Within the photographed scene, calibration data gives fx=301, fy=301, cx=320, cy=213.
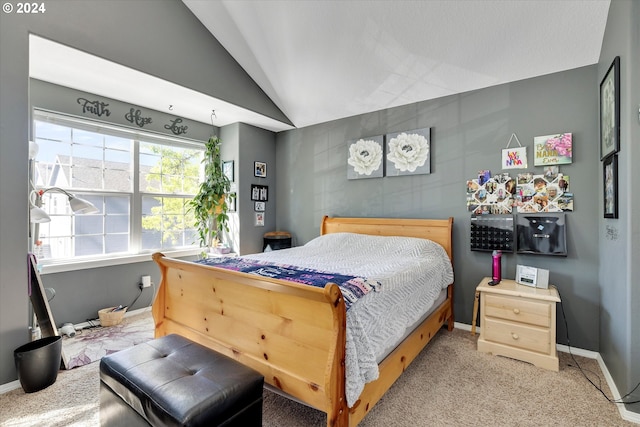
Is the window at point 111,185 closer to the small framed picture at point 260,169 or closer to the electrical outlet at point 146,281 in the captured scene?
the electrical outlet at point 146,281

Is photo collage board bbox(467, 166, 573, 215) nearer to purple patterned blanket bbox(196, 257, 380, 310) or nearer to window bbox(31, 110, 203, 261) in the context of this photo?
purple patterned blanket bbox(196, 257, 380, 310)

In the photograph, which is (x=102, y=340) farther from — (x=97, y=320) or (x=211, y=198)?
(x=211, y=198)

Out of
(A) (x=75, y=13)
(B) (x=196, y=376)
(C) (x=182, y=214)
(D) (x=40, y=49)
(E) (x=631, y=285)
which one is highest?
(A) (x=75, y=13)

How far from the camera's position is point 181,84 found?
2857 mm

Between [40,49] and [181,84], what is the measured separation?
0.98 metres

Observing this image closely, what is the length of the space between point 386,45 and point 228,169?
2.59m

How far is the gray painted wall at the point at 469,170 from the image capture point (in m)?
2.48

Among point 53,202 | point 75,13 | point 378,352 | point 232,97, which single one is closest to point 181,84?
point 232,97

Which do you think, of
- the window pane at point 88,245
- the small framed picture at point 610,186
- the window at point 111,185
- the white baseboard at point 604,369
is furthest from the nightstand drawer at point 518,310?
the window pane at point 88,245

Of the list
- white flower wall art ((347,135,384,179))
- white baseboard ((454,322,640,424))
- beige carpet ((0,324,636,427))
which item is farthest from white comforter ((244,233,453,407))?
white baseboard ((454,322,640,424))

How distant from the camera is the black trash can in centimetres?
191

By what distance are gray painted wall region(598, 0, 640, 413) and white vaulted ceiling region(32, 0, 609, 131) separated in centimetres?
42

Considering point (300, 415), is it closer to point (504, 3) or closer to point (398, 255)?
point (398, 255)

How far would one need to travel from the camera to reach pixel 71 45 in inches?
86.6
